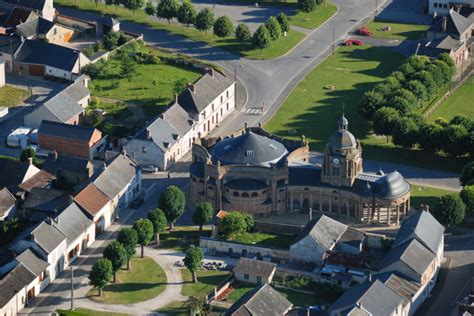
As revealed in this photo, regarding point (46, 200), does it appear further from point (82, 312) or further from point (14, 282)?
point (82, 312)

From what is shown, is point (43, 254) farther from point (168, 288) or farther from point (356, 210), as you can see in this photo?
point (356, 210)

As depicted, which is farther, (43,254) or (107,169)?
(107,169)

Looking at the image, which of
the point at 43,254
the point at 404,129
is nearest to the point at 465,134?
the point at 404,129

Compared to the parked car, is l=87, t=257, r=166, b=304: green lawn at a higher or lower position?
lower

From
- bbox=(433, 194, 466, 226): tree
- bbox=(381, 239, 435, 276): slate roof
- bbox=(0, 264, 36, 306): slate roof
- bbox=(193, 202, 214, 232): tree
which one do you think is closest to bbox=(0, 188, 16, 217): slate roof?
bbox=(0, 264, 36, 306): slate roof

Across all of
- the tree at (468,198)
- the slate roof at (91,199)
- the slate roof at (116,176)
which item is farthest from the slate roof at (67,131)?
the tree at (468,198)

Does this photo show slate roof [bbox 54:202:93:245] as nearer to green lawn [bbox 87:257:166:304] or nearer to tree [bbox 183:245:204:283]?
green lawn [bbox 87:257:166:304]
